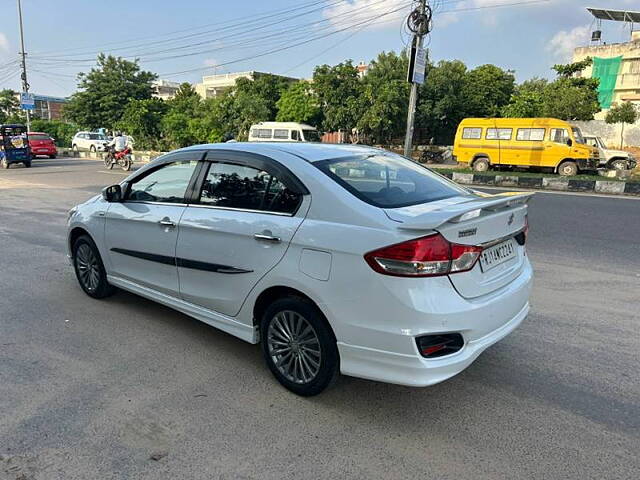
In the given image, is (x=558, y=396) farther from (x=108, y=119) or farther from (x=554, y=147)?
(x=108, y=119)

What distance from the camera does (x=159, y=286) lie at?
4.02 meters

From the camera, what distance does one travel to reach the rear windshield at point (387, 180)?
3041 mm

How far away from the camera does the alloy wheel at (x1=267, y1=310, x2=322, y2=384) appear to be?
298cm

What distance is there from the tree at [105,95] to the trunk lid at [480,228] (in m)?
41.2

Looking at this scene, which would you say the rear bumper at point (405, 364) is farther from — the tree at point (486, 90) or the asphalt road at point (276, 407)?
the tree at point (486, 90)

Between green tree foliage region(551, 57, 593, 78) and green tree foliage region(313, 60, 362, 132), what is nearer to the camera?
green tree foliage region(313, 60, 362, 132)

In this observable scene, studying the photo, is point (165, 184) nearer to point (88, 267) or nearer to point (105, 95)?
point (88, 267)

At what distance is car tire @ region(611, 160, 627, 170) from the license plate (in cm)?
2066

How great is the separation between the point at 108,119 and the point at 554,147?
34076 mm

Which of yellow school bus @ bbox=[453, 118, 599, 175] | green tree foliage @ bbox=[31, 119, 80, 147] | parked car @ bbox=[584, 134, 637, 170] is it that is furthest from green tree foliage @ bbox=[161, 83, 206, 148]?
parked car @ bbox=[584, 134, 637, 170]

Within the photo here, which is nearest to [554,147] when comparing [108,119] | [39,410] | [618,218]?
[618,218]

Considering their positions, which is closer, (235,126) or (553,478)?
(553,478)

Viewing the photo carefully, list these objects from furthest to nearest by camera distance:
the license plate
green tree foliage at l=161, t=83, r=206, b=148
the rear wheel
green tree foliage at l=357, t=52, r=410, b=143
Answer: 1. green tree foliage at l=161, t=83, r=206, b=148
2. green tree foliage at l=357, t=52, r=410, b=143
3. the rear wheel
4. the license plate

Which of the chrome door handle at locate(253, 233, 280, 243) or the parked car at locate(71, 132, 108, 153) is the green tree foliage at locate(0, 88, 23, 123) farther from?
the chrome door handle at locate(253, 233, 280, 243)
